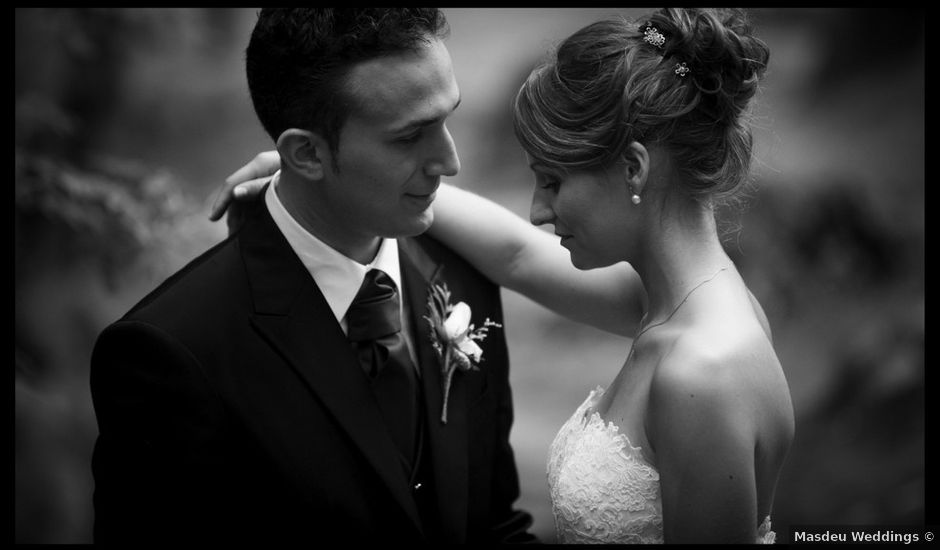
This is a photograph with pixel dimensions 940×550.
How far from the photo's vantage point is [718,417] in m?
2.26

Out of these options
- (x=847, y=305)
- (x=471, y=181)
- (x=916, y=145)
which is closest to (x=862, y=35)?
(x=916, y=145)

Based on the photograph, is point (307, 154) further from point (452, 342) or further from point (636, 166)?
point (636, 166)

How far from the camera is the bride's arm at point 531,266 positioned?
3.00m

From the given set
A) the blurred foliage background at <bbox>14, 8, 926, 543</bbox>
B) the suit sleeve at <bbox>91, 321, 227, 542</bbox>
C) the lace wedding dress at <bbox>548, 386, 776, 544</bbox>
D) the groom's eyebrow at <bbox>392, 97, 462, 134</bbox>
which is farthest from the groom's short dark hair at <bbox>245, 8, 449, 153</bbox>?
the blurred foliage background at <bbox>14, 8, 926, 543</bbox>

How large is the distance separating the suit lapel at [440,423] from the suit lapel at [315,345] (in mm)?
150

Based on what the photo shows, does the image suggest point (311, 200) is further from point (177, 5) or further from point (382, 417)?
point (177, 5)

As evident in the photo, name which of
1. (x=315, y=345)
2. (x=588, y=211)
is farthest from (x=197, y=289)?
(x=588, y=211)

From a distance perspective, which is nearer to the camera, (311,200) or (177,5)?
(311,200)

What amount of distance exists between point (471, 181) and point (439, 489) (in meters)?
4.23

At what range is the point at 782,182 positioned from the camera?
255 inches

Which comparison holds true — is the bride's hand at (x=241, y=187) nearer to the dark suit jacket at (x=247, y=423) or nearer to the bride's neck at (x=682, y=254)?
the dark suit jacket at (x=247, y=423)

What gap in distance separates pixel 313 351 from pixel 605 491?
35.1 inches

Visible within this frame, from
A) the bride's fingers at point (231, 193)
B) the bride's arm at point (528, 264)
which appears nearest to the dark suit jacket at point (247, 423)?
the bride's fingers at point (231, 193)

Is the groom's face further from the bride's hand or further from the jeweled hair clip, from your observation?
the jeweled hair clip
